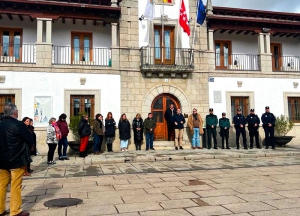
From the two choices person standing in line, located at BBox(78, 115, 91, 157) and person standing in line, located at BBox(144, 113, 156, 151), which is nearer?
person standing in line, located at BBox(78, 115, 91, 157)

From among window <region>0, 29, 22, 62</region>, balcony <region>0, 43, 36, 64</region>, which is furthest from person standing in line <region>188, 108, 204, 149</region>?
window <region>0, 29, 22, 62</region>

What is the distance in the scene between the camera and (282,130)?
1507 centimetres

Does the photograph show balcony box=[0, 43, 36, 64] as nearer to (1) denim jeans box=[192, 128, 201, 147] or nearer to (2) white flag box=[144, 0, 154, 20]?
(2) white flag box=[144, 0, 154, 20]

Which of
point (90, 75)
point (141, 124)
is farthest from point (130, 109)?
point (90, 75)

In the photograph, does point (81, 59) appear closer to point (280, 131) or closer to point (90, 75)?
point (90, 75)

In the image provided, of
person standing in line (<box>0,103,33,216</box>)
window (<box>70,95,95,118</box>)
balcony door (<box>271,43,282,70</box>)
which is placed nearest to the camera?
person standing in line (<box>0,103,33,216</box>)

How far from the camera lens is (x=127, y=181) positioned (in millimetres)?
6918

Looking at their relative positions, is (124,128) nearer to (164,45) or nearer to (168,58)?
(168,58)

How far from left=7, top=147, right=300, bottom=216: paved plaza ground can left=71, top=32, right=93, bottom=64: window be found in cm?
638

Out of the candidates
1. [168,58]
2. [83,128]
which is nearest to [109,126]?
[83,128]

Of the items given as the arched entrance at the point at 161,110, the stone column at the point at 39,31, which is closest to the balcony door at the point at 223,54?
the arched entrance at the point at 161,110

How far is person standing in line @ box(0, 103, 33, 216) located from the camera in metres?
4.34

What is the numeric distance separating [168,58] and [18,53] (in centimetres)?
738

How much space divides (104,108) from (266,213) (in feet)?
33.9
